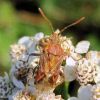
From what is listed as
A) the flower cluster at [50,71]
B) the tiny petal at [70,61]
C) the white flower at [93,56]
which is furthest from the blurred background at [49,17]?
the tiny petal at [70,61]

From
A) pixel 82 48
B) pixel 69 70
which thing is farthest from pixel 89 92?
pixel 82 48

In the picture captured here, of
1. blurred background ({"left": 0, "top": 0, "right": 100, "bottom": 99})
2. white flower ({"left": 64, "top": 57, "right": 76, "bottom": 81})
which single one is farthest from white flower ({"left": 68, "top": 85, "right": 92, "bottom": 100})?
blurred background ({"left": 0, "top": 0, "right": 100, "bottom": 99})

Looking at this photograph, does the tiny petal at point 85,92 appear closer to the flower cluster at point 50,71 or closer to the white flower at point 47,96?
the flower cluster at point 50,71

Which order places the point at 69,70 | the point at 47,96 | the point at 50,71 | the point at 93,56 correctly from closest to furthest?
the point at 50,71, the point at 47,96, the point at 69,70, the point at 93,56

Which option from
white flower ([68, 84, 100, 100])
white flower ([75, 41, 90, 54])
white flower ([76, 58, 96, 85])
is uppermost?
white flower ([75, 41, 90, 54])

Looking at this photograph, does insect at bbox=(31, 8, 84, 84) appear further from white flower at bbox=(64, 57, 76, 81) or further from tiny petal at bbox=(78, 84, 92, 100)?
tiny petal at bbox=(78, 84, 92, 100)

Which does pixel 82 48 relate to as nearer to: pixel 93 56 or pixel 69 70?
pixel 93 56

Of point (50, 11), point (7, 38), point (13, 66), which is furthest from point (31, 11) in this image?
point (13, 66)
